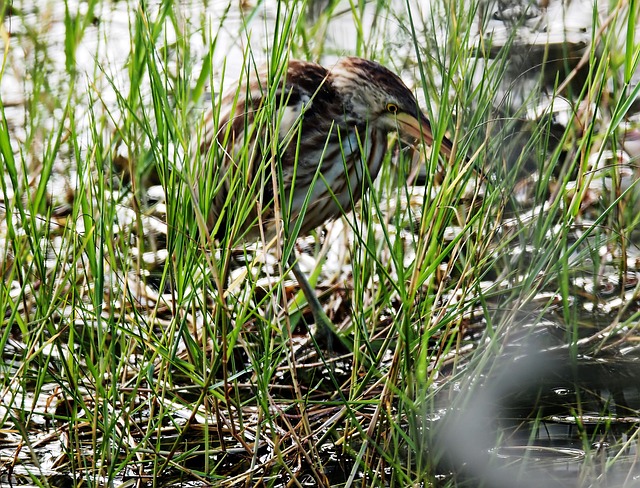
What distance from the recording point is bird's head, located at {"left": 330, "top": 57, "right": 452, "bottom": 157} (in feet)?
7.09

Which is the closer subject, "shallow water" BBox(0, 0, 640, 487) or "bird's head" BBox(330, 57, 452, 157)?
"shallow water" BBox(0, 0, 640, 487)

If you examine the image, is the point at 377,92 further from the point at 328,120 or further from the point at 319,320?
the point at 319,320

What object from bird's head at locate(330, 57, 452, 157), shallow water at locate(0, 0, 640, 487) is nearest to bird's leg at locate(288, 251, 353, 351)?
shallow water at locate(0, 0, 640, 487)

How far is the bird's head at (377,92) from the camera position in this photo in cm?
216

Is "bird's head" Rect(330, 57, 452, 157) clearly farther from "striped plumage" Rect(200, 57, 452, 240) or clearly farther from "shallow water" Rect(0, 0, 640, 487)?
"shallow water" Rect(0, 0, 640, 487)

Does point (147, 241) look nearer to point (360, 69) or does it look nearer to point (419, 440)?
point (360, 69)

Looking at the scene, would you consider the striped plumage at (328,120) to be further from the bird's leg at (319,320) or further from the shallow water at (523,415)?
the shallow water at (523,415)

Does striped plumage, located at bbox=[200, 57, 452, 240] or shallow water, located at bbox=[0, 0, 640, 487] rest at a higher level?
striped plumage, located at bbox=[200, 57, 452, 240]

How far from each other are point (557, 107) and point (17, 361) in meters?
1.56

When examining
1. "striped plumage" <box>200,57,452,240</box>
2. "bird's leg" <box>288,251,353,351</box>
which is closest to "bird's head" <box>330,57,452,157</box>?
"striped plumage" <box>200,57,452,240</box>

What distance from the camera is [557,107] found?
9.11ft

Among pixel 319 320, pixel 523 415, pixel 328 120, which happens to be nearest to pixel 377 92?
pixel 328 120

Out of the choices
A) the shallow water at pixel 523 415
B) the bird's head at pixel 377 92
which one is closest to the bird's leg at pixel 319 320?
the shallow water at pixel 523 415

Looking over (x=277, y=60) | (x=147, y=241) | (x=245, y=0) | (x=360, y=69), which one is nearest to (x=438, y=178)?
(x=360, y=69)
